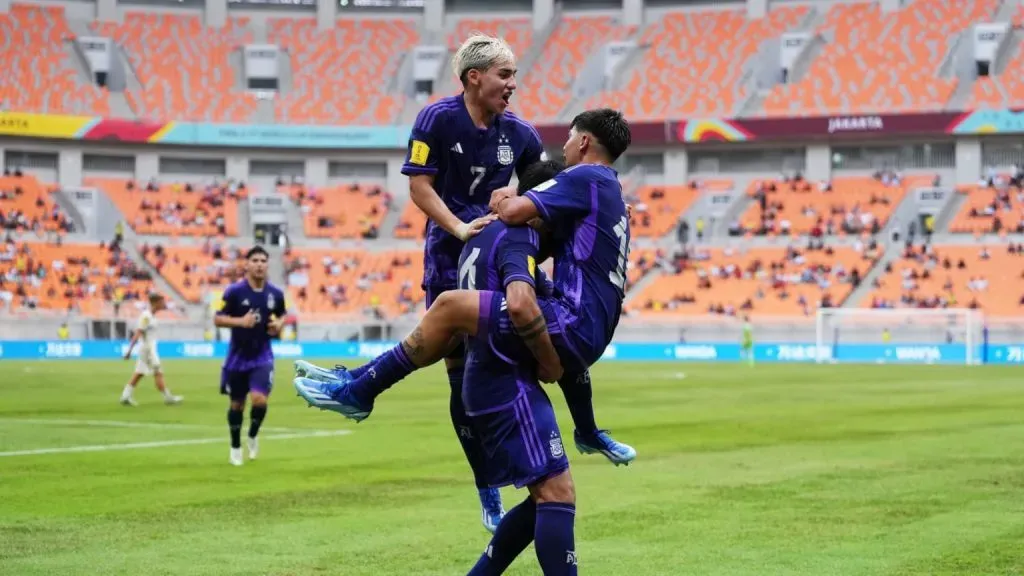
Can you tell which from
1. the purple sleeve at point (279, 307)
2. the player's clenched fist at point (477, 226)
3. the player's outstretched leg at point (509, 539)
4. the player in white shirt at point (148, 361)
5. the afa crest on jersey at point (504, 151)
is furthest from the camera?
the player in white shirt at point (148, 361)

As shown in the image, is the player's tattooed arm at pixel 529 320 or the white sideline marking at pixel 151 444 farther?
the white sideline marking at pixel 151 444

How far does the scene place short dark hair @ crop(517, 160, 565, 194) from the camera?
7.29 m

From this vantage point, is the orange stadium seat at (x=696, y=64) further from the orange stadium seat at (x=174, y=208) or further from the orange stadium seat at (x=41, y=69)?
the orange stadium seat at (x=41, y=69)

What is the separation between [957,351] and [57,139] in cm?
5285

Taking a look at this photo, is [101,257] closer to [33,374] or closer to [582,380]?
[33,374]

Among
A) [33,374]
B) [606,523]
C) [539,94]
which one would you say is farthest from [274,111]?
[606,523]

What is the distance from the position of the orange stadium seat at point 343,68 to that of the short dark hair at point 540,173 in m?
79.2

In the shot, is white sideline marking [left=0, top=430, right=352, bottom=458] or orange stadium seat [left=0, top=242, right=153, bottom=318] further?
orange stadium seat [left=0, top=242, right=153, bottom=318]

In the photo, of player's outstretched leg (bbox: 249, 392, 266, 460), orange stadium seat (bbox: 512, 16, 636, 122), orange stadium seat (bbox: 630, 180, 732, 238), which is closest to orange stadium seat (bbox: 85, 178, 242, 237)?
orange stadium seat (bbox: 512, 16, 636, 122)

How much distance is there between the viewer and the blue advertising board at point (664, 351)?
56281 millimetres

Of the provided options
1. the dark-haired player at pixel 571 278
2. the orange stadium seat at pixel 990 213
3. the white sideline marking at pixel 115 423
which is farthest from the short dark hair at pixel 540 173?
the orange stadium seat at pixel 990 213

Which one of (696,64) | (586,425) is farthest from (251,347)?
(696,64)

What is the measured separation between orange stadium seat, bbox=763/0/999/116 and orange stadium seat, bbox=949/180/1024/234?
277 inches

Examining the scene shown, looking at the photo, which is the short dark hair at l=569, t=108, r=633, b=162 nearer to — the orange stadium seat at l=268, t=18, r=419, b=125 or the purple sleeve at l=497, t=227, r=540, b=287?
the purple sleeve at l=497, t=227, r=540, b=287
